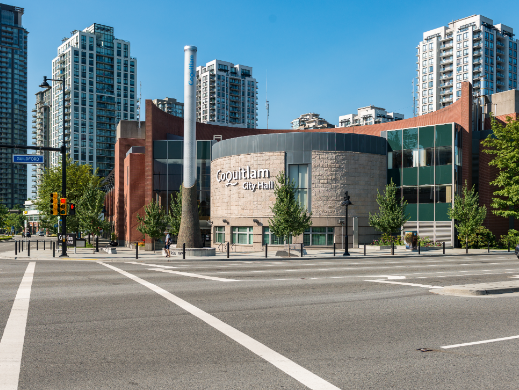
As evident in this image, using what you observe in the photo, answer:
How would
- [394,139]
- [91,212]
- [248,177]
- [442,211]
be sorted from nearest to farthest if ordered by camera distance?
[248,177]
[442,211]
[394,139]
[91,212]

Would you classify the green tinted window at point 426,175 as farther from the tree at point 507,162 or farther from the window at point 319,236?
the window at point 319,236

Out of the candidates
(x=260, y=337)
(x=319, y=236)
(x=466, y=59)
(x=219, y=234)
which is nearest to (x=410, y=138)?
(x=319, y=236)

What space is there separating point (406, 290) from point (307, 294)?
335 cm

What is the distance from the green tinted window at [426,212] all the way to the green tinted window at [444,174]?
2513 millimetres

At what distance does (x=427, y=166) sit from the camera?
47656 mm

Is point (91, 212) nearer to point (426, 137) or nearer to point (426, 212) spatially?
point (426, 212)

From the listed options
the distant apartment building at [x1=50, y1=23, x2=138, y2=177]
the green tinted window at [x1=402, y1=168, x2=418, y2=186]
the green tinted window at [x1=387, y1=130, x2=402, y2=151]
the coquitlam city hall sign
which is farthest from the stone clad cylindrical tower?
the distant apartment building at [x1=50, y1=23, x2=138, y2=177]

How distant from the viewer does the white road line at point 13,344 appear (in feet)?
20.4

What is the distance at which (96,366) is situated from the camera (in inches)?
266

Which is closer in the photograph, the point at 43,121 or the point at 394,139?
the point at 394,139

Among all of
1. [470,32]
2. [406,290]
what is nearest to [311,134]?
[406,290]

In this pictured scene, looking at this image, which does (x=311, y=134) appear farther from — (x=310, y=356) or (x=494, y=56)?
(x=494, y=56)

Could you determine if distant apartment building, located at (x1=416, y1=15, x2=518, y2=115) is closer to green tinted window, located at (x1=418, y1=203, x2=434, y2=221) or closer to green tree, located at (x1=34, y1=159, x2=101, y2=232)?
green tinted window, located at (x1=418, y1=203, x2=434, y2=221)

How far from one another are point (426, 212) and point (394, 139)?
26.5ft
